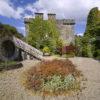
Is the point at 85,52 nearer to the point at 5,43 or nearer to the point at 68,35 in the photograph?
the point at 5,43

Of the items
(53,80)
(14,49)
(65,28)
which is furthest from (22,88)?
(65,28)

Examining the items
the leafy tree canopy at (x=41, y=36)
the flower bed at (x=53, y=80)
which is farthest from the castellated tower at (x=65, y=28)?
the flower bed at (x=53, y=80)

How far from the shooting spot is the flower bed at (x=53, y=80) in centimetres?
1543

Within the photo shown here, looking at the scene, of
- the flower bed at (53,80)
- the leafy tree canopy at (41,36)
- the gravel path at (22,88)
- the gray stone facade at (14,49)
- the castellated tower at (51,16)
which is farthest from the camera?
the castellated tower at (51,16)

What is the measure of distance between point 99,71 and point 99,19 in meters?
13.2

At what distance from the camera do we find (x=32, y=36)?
40.9m

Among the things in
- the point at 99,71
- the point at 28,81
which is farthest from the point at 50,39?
the point at 28,81

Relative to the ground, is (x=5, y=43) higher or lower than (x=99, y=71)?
higher

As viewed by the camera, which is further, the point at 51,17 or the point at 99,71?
the point at 51,17

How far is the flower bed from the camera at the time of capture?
15430 mm

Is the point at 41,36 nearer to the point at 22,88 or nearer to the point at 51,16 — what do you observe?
the point at 51,16

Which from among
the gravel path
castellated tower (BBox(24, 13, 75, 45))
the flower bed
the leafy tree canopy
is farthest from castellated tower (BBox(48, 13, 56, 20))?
the flower bed

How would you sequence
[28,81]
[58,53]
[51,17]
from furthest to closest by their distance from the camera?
[51,17], [58,53], [28,81]

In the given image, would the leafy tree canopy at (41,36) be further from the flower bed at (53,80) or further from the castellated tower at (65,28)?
the flower bed at (53,80)
